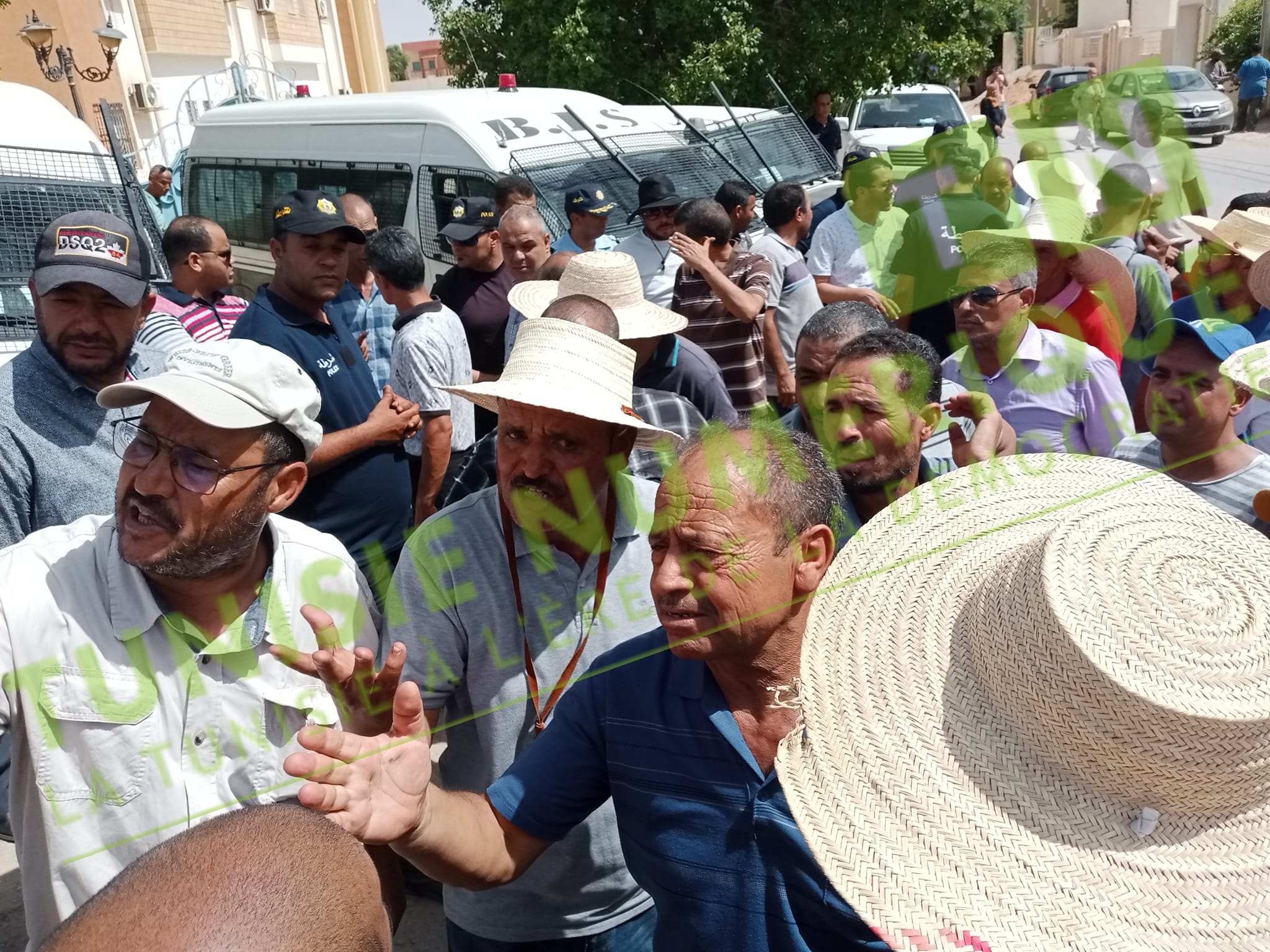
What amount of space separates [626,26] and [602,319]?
34.8ft

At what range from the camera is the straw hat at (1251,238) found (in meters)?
3.28

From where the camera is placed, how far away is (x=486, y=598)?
1.83 metres

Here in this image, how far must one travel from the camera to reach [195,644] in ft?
5.43

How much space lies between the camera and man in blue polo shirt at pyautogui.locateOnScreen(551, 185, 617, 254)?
536 centimetres

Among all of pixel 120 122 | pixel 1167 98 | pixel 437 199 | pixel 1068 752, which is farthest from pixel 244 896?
pixel 120 122

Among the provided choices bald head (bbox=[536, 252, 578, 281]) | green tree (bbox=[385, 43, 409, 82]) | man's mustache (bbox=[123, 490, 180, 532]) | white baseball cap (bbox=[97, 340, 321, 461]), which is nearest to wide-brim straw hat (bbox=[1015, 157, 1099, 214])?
bald head (bbox=[536, 252, 578, 281])

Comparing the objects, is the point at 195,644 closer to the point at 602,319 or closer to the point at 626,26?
the point at 602,319

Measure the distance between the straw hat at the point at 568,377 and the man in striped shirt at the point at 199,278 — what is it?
8.22ft

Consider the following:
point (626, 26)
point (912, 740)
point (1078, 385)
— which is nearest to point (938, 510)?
point (912, 740)

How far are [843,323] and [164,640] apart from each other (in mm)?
1949

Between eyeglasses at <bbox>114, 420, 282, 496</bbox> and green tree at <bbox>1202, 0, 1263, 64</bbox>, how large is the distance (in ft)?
19.2

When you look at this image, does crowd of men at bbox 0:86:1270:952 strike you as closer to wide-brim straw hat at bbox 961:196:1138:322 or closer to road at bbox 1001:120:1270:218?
wide-brim straw hat at bbox 961:196:1138:322

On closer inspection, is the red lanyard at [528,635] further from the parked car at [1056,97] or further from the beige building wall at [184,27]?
the beige building wall at [184,27]

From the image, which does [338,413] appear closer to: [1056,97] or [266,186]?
[1056,97]
